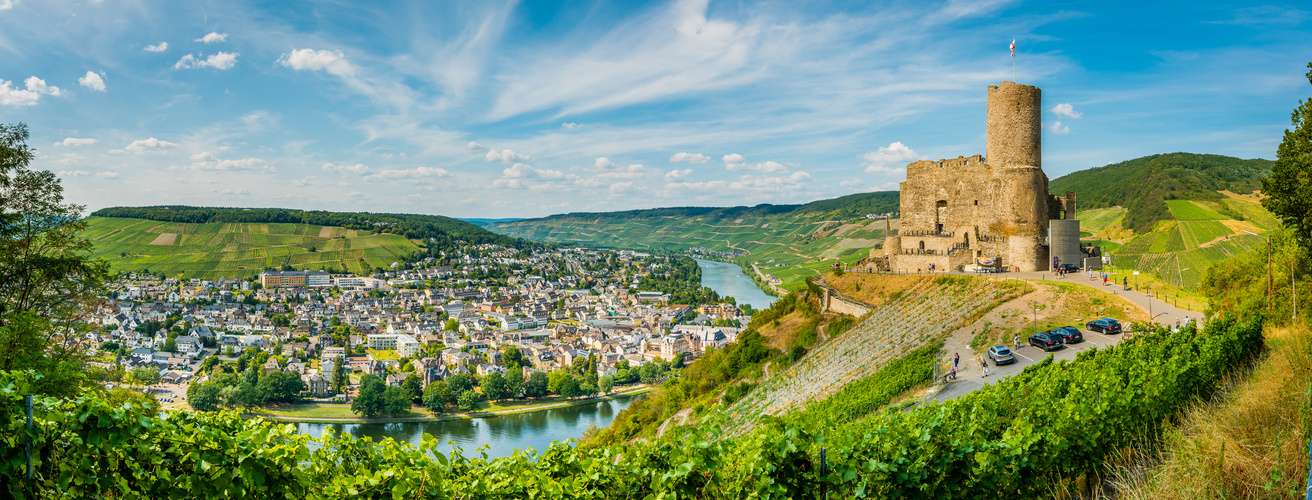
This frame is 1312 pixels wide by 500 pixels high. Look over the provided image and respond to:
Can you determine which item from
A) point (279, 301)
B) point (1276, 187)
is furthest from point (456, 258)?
point (1276, 187)

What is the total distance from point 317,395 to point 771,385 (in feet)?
193

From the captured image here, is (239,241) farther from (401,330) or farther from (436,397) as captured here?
(436,397)

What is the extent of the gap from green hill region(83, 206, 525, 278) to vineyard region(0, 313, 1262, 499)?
144m

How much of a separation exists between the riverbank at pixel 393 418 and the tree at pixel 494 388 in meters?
0.87

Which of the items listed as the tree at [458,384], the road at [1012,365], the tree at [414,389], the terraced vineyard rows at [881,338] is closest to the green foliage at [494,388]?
the tree at [458,384]

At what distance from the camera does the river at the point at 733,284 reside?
10527 centimetres

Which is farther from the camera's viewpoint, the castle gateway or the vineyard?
the castle gateway

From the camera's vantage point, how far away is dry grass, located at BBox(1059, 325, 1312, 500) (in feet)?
14.8

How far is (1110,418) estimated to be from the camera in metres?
6.40

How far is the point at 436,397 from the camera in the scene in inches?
2287

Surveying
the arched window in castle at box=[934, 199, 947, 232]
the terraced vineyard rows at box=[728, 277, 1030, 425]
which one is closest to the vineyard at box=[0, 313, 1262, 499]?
the terraced vineyard rows at box=[728, 277, 1030, 425]

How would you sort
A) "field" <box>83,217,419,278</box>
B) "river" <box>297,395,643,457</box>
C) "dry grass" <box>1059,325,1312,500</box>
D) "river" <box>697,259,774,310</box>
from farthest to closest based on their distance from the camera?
"field" <box>83,217,419,278</box> → "river" <box>697,259,774,310</box> → "river" <box>297,395,643,457</box> → "dry grass" <box>1059,325,1312,500</box>

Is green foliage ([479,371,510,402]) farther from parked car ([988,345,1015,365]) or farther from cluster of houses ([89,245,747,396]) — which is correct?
parked car ([988,345,1015,365])

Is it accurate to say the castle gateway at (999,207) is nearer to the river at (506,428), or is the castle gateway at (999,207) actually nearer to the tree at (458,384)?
the river at (506,428)
